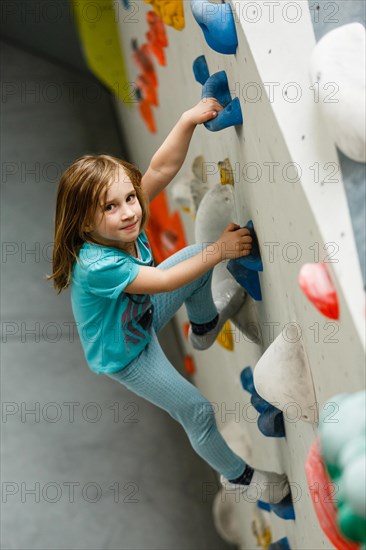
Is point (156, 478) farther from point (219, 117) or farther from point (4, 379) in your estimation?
point (219, 117)

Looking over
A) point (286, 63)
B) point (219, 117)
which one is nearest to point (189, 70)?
Result: point (219, 117)

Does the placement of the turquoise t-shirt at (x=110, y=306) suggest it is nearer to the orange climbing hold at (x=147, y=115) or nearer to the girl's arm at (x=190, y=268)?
the girl's arm at (x=190, y=268)

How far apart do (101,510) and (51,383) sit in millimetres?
485

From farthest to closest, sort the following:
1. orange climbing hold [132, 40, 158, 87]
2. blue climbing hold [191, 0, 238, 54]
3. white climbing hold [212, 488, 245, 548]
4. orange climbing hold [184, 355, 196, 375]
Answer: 1. orange climbing hold [184, 355, 196, 375]
2. white climbing hold [212, 488, 245, 548]
3. orange climbing hold [132, 40, 158, 87]
4. blue climbing hold [191, 0, 238, 54]

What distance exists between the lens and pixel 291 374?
66.0 inches

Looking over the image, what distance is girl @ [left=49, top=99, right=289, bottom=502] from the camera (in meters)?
1.79

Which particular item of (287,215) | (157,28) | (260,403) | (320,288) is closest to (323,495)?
(320,288)

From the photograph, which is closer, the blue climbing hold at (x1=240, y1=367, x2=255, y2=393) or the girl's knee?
the girl's knee

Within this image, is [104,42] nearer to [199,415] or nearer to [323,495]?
[199,415]

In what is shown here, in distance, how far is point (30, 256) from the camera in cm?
383

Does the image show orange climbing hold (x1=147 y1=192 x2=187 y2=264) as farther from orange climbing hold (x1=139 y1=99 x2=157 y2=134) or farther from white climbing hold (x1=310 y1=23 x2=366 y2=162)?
white climbing hold (x1=310 y1=23 x2=366 y2=162)

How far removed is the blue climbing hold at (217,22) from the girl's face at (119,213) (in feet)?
0.96

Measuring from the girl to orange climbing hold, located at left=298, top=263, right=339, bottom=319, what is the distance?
17.3 inches

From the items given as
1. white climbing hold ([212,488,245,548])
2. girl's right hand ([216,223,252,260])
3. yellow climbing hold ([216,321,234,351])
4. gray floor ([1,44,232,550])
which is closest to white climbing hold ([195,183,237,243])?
girl's right hand ([216,223,252,260])
